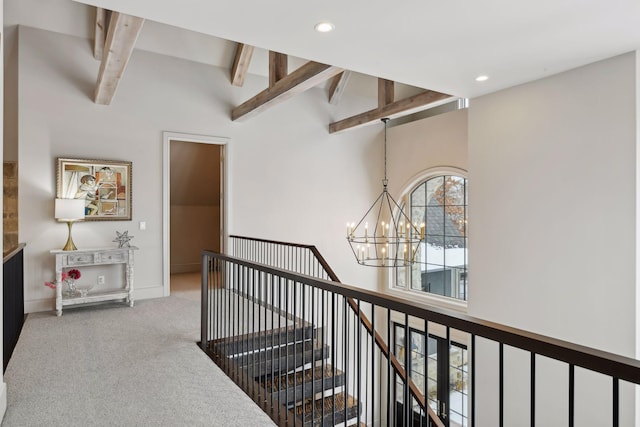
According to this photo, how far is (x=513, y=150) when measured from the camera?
13.2 ft

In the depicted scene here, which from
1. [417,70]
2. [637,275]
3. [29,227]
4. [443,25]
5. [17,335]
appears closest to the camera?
[443,25]

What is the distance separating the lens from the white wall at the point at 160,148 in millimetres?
5098

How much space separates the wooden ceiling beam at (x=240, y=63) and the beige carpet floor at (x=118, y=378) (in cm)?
376

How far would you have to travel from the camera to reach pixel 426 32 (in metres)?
2.85

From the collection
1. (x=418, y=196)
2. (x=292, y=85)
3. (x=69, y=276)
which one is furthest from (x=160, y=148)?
(x=418, y=196)

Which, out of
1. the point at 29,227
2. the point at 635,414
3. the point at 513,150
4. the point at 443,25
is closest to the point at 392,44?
the point at 443,25

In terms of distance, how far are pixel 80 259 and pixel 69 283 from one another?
0.38m

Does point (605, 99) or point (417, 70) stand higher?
point (417, 70)

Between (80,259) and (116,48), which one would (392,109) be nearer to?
(116,48)

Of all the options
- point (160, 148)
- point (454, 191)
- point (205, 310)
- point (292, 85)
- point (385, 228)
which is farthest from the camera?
point (385, 228)

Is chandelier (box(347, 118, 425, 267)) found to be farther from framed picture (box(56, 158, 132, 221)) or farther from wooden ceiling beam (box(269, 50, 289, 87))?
framed picture (box(56, 158, 132, 221))

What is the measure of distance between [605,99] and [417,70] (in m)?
1.54

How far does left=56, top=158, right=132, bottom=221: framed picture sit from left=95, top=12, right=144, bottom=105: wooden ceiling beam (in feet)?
3.11

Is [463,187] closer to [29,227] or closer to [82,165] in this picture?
[82,165]
